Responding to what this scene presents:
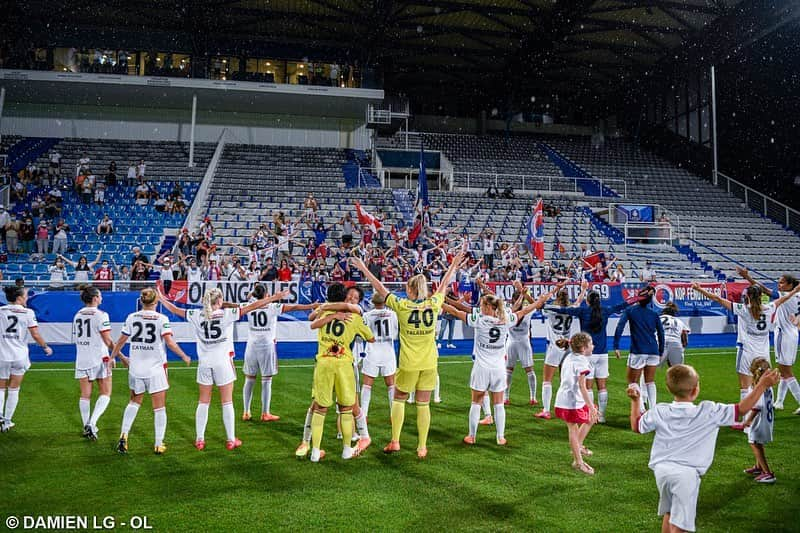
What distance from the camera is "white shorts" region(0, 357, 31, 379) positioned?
847 centimetres

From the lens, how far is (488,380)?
7.88 meters

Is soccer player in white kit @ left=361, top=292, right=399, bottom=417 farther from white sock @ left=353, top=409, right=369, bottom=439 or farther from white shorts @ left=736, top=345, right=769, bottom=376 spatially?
white shorts @ left=736, top=345, right=769, bottom=376

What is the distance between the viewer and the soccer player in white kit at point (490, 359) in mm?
7891

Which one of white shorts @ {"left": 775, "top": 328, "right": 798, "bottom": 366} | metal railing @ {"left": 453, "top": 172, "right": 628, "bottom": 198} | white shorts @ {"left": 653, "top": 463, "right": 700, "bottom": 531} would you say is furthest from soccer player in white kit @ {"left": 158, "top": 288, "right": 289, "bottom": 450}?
metal railing @ {"left": 453, "top": 172, "right": 628, "bottom": 198}

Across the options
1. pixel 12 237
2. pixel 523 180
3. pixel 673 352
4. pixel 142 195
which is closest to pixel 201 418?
pixel 673 352

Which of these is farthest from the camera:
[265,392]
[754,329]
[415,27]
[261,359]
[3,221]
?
[415,27]

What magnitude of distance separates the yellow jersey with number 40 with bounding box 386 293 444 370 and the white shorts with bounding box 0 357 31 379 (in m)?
5.44

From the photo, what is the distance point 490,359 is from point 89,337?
537 centimetres

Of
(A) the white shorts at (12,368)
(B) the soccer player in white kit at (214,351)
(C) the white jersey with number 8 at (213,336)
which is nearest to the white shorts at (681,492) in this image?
(B) the soccer player in white kit at (214,351)

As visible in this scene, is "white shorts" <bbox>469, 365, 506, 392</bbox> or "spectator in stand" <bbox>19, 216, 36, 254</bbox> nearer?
"white shorts" <bbox>469, 365, 506, 392</bbox>

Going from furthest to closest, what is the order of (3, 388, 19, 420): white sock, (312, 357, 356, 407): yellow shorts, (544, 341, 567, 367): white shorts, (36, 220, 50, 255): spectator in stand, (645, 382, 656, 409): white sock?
(36, 220, 50, 255): spectator in stand
(544, 341, 567, 367): white shorts
(645, 382, 656, 409): white sock
(3, 388, 19, 420): white sock
(312, 357, 356, 407): yellow shorts

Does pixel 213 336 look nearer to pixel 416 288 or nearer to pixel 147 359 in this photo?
pixel 147 359

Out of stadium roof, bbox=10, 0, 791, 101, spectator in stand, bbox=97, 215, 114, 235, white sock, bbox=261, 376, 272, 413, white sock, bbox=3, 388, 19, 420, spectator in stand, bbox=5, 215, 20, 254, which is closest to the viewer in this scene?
white sock, bbox=3, 388, 19, 420

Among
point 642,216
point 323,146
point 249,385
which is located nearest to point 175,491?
point 249,385
